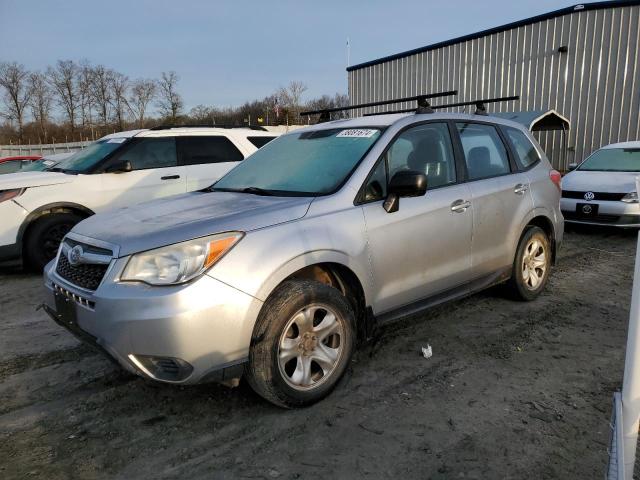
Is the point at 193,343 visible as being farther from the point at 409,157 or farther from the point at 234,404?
the point at 409,157

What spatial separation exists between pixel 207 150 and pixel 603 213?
6.27 meters

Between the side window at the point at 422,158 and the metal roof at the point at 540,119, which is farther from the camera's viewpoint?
the metal roof at the point at 540,119

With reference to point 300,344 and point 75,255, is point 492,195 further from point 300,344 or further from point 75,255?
point 75,255

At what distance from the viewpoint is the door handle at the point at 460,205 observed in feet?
12.5

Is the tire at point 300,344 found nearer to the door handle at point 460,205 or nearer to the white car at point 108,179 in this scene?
the door handle at point 460,205

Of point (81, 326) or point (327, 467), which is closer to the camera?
point (327, 467)

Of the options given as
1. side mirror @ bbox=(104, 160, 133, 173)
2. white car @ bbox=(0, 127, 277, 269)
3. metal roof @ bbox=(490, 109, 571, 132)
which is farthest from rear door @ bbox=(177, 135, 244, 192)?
metal roof @ bbox=(490, 109, 571, 132)

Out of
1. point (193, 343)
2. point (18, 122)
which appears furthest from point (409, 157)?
point (18, 122)

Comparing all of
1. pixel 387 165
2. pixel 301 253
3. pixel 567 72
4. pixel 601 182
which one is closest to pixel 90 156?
pixel 387 165

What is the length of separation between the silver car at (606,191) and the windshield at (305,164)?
5.83m

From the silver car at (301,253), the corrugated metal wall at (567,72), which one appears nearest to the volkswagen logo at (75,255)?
the silver car at (301,253)

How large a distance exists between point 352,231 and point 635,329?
1.75 m

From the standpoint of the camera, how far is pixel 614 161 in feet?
29.8

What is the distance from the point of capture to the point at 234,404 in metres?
3.05
